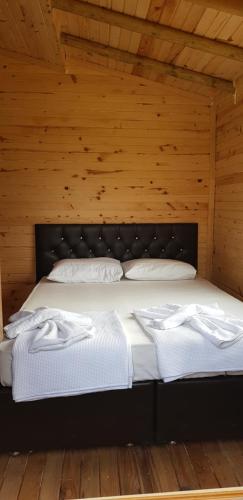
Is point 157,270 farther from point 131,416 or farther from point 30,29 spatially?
point 30,29

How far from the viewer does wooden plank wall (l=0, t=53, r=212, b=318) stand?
3893 millimetres

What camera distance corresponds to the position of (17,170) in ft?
12.9

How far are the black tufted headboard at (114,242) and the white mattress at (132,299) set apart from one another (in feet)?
1.20

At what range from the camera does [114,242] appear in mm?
4012

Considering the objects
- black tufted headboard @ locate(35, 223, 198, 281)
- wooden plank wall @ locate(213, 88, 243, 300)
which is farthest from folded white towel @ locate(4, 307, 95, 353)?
wooden plank wall @ locate(213, 88, 243, 300)

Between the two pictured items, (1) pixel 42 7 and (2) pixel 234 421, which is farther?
(1) pixel 42 7

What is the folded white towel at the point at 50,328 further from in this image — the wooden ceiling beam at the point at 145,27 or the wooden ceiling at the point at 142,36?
the wooden ceiling beam at the point at 145,27

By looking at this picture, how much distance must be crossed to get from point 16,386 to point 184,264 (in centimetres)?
221

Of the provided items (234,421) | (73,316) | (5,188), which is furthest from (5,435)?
(5,188)

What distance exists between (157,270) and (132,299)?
2.41 feet

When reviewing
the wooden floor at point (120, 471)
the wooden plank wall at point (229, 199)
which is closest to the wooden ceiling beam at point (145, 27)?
the wooden plank wall at point (229, 199)

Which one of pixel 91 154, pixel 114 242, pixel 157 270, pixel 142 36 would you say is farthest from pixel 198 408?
pixel 91 154

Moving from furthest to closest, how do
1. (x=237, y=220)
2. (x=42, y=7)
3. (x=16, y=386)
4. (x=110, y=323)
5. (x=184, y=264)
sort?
(x=184, y=264) < (x=237, y=220) < (x=42, y=7) < (x=110, y=323) < (x=16, y=386)

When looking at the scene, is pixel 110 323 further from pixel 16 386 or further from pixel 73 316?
pixel 16 386
